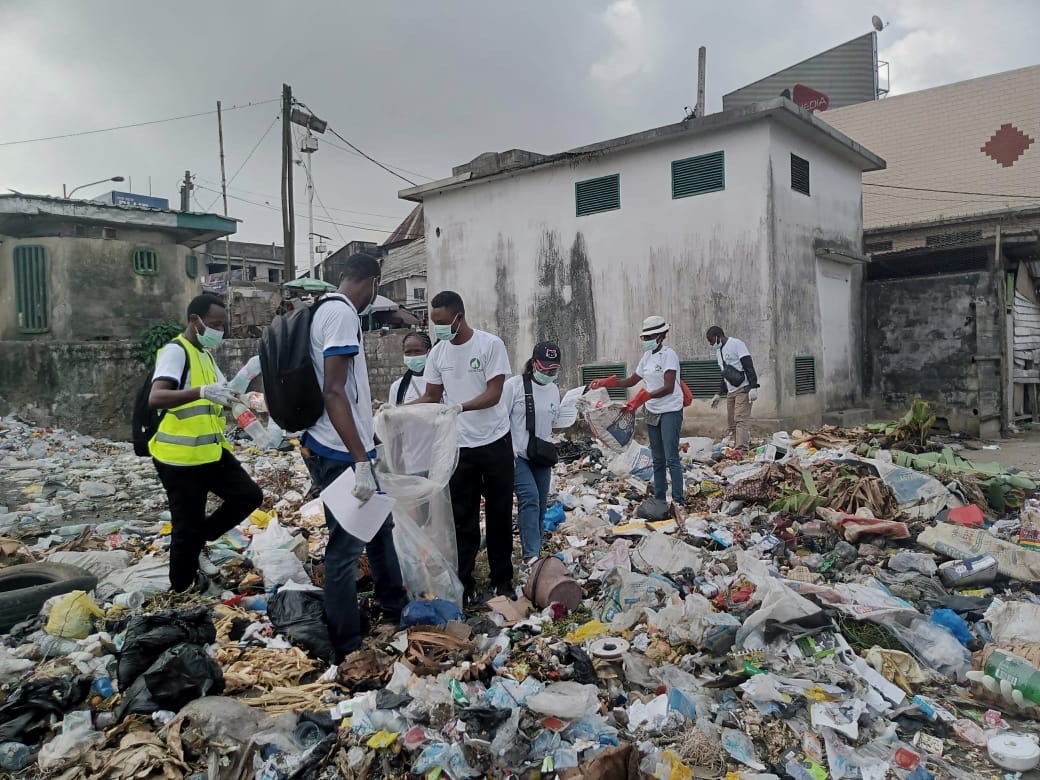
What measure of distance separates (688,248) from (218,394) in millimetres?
8071

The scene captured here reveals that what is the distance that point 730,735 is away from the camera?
2.33 m

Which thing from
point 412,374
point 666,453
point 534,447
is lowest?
point 666,453

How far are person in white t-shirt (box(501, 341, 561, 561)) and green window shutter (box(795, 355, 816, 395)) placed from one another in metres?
6.54

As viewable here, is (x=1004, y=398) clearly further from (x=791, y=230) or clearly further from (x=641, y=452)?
(x=641, y=452)

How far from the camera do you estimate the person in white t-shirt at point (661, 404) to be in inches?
222

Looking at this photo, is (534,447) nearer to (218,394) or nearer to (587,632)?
(587,632)

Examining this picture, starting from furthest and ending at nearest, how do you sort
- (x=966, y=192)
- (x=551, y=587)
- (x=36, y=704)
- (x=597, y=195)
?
(x=966, y=192), (x=597, y=195), (x=551, y=587), (x=36, y=704)

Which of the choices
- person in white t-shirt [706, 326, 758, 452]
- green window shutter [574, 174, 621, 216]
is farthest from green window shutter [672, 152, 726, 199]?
person in white t-shirt [706, 326, 758, 452]

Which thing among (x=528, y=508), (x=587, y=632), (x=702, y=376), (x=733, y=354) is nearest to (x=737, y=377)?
(x=733, y=354)

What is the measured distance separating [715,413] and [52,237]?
39.9ft

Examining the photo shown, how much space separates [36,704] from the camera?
2.35 metres

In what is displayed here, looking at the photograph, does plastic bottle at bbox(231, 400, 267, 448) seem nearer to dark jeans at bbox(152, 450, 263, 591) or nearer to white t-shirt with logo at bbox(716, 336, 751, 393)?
dark jeans at bbox(152, 450, 263, 591)

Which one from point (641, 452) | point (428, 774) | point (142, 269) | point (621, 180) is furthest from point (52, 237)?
point (428, 774)

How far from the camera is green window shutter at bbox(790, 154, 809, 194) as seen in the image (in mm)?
9781
